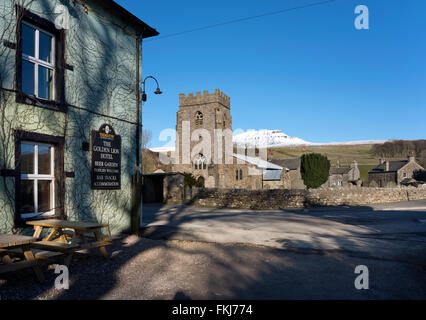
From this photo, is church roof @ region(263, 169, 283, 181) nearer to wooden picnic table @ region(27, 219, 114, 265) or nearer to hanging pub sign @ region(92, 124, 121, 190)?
hanging pub sign @ region(92, 124, 121, 190)

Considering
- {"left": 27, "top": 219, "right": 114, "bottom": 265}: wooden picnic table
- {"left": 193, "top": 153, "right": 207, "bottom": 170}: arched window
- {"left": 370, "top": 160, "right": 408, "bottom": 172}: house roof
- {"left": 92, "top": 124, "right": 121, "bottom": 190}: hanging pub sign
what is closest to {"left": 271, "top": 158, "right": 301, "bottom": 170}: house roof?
{"left": 193, "top": 153, "right": 207, "bottom": 170}: arched window

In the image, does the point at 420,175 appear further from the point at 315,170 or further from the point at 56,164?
the point at 56,164

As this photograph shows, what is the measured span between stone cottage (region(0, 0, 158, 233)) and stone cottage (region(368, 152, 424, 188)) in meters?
61.6

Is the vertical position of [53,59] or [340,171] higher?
[53,59]

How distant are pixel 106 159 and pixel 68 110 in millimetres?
1741

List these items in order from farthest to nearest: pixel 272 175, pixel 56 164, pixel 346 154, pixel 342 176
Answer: pixel 346 154 < pixel 342 176 < pixel 272 175 < pixel 56 164

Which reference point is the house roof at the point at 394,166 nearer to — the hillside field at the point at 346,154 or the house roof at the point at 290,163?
the hillside field at the point at 346,154

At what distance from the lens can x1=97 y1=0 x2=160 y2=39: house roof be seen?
9.26 meters

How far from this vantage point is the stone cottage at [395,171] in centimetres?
6344

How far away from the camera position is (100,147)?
8.93 meters

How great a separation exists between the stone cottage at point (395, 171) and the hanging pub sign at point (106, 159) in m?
61.7

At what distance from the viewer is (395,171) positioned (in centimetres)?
6450

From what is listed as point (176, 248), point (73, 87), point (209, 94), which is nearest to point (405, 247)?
point (176, 248)

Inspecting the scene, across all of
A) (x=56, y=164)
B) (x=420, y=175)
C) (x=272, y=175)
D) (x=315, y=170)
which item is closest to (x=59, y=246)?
(x=56, y=164)
